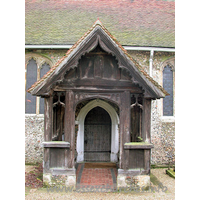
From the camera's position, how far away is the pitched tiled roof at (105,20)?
8.60 metres

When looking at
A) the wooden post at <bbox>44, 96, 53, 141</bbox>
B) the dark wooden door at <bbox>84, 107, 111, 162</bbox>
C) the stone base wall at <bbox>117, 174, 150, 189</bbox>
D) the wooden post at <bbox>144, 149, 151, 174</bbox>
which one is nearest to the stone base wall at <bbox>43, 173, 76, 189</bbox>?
the wooden post at <bbox>44, 96, 53, 141</bbox>

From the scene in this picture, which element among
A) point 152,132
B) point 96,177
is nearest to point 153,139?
point 152,132

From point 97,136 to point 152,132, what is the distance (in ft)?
8.31

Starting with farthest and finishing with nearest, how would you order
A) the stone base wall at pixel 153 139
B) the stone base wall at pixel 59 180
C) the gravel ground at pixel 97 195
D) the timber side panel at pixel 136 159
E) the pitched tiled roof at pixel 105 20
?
the pitched tiled roof at pixel 105 20 < the stone base wall at pixel 153 139 < the timber side panel at pixel 136 159 < the stone base wall at pixel 59 180 < the gravel ground at pixel 97 195

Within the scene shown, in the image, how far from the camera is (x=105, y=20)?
1012 centimetres

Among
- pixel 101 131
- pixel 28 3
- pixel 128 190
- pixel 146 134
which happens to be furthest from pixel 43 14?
pixel 128 190

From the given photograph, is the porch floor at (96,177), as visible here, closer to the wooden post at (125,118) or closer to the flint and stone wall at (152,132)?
the wooden post at (125,118)

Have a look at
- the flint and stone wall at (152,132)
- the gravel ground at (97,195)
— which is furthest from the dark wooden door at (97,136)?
the gravel ground at (97,195)

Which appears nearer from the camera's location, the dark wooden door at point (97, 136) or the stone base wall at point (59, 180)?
the stone base wall at point (59, 180)

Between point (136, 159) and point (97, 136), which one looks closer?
point (136, 159)

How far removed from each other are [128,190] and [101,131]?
3247mm

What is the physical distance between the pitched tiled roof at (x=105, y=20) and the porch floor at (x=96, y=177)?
5408 mm

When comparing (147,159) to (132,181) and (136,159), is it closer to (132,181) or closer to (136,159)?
(136,159)

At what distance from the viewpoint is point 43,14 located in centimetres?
1052
